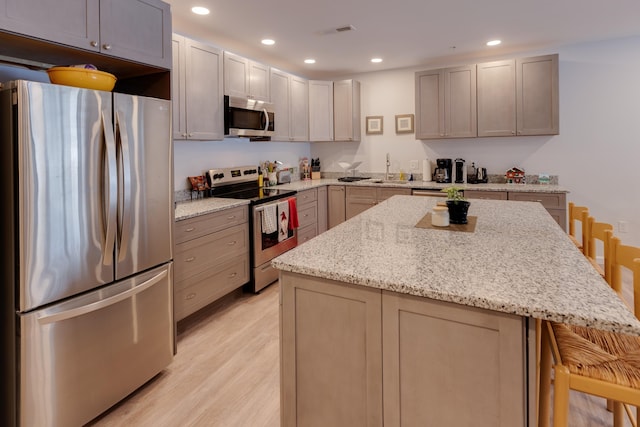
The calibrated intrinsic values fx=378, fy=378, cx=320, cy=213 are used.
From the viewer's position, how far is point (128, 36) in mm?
2111

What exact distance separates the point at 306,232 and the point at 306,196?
44 centimetres

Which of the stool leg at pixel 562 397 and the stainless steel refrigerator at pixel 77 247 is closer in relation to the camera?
the stool leg at pixel 562 397

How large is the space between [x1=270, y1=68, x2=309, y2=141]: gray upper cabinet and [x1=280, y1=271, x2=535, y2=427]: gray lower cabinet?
11.2ft

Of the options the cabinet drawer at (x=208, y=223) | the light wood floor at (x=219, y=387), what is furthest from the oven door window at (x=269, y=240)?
the light wood floor at (x=219, y=387)

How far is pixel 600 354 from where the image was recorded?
1263 millimetres

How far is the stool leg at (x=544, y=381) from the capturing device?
1.40m

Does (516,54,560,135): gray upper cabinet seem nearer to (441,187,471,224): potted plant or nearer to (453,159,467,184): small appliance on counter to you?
(453,159,467,184): small appliance on counter

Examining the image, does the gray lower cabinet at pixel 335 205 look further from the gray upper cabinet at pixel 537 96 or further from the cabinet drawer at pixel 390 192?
the gray upper cabinet at pixel 537 96

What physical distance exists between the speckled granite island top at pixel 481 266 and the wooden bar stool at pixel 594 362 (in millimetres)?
207

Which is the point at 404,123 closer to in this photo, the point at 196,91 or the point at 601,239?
the point at 196,91

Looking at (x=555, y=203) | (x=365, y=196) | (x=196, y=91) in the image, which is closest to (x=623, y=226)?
(x=555, y=203)

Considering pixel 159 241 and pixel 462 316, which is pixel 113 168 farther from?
pixel 462 316

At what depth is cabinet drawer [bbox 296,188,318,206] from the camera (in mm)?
4438

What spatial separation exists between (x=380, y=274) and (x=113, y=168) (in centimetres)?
143
